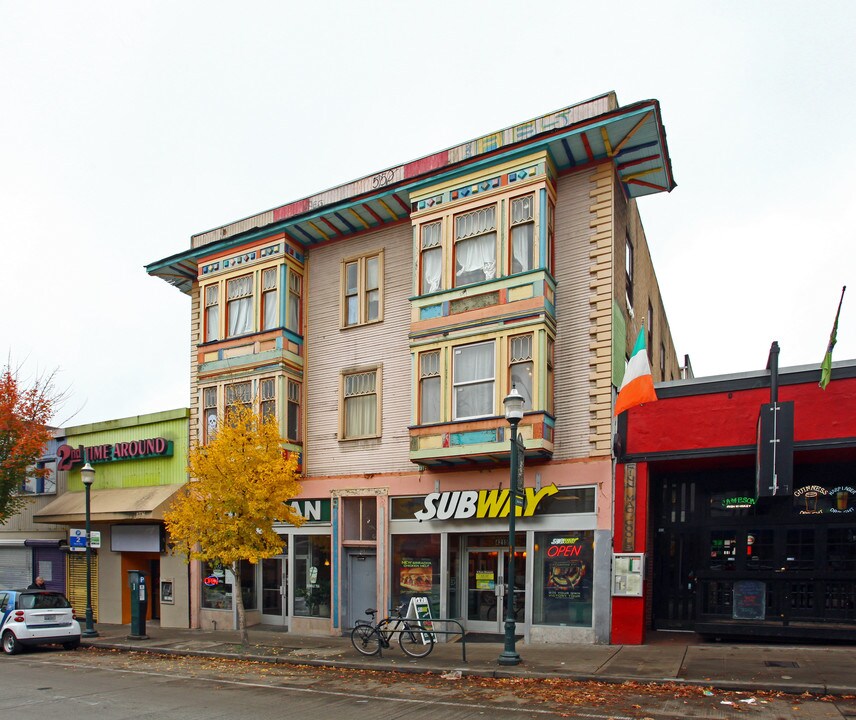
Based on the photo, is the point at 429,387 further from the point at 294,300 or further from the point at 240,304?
the point at 240,304

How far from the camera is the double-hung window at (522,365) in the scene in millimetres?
17109

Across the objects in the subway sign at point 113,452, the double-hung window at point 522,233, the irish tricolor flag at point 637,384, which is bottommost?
the subway sign at point 113,452

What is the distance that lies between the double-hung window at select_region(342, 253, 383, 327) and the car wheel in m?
10.6

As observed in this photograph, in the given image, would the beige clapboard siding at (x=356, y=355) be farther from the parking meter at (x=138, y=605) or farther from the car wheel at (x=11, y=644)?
the car wheel at (x=11, y=644)

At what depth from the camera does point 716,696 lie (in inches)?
450

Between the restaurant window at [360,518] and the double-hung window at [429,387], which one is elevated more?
the double-hung window at [429,387]

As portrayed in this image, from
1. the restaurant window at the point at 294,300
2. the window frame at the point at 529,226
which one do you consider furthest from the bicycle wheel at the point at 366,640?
the restaurant window at the point at 294,300

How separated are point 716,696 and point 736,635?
547 centimetres

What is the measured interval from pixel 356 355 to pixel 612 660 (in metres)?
9.81

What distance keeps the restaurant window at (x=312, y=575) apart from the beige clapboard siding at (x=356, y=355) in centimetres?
179

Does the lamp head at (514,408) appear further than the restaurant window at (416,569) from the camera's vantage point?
No

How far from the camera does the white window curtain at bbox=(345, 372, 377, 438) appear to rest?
20.3 m

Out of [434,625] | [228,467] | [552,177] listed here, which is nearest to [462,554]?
[434,625]

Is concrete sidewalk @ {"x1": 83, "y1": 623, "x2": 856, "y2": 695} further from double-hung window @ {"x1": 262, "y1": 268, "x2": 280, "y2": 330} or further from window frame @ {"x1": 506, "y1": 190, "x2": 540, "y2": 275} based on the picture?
double-hung window @ {"x1": 262, "y1": 268, "x2": 280, "y2": 330}
